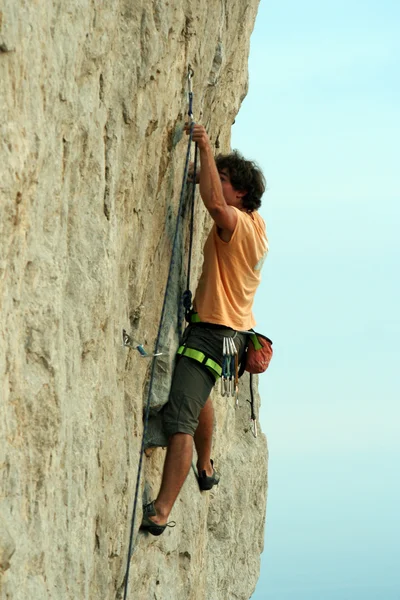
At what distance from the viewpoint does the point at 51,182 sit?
6.23 metres

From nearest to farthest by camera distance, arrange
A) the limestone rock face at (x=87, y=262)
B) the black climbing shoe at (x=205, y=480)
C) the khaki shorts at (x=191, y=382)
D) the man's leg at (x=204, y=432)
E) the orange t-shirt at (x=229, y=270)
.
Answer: the limestone rock face at (x=87, y=262) → the khaki shorts at (x=191, y=382) → the orange t-shirt at (x=229, y=270) → the man's leg at (x=204, y=432) → the black climbing shoe at (x=205, y=480)

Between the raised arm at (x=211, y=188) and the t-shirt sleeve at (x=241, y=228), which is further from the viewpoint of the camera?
the t-shirt sleeve at (x=241, y=228)

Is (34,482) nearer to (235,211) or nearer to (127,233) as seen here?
(127,233)

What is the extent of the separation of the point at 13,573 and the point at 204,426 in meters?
3.62

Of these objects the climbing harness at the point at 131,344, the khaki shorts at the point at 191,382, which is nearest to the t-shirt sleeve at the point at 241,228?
the khaki shorts at the point at 191,382

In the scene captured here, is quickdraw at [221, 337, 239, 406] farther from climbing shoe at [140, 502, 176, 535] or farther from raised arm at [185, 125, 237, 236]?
climbing shoe at [140, 502, 176, 535]

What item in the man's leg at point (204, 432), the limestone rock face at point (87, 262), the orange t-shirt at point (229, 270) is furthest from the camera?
the man's leg at point (204, 432)

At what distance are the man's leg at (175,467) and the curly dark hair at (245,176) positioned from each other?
6.09 feet

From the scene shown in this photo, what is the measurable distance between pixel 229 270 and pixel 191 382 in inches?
35.1

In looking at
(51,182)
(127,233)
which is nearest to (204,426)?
(127,233)

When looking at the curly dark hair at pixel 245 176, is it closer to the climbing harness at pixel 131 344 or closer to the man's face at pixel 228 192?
the man's face at pixel 228 192

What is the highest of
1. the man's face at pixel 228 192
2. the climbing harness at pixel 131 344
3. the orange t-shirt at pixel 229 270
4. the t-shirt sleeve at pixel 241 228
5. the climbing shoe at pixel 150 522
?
the man's face at pixel 228 192

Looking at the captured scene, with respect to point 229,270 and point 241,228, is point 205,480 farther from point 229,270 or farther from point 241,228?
point 241,228

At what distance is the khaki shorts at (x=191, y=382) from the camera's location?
8.59 metres
